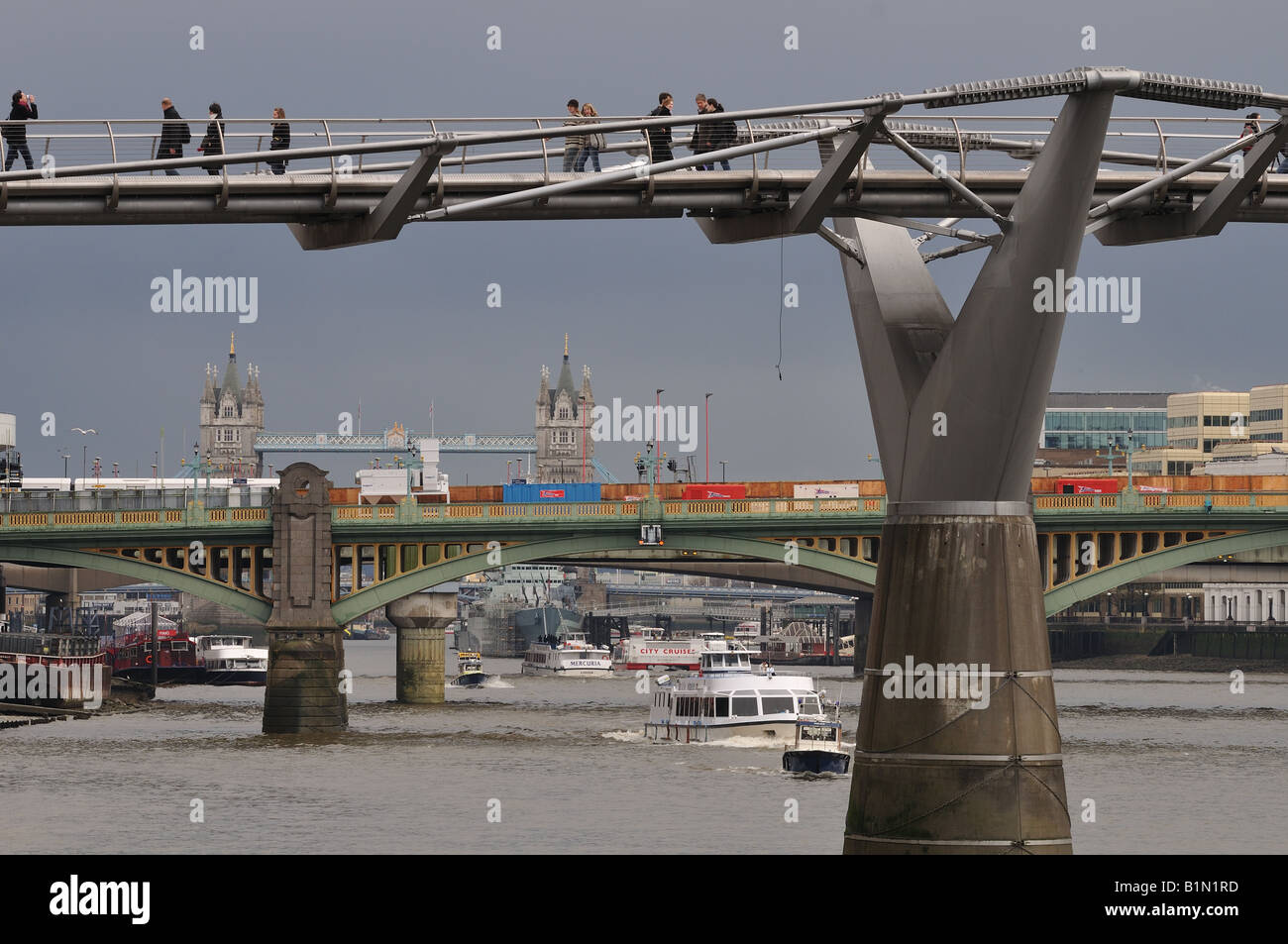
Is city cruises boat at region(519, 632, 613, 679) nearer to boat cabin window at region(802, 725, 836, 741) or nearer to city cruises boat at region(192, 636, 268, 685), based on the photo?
city cruises boat at region(192, 636, 268, 685)

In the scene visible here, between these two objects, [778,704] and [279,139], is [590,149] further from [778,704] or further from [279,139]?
[778,704]

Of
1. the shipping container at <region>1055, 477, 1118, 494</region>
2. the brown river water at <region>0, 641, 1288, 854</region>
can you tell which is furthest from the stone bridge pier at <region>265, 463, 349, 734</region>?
the shipping container at <region>1055, 477, 1118, 494</region>

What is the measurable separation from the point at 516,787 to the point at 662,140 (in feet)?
109

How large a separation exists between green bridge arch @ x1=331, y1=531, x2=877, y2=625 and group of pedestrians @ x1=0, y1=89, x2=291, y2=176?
195 feet

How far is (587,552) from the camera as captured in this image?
3856 inches

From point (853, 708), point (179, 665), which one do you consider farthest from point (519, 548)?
point (179, 665)

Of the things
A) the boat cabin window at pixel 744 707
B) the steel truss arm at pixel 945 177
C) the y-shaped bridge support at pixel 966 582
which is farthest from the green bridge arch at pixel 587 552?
the steel truss arm at pixel 945 177

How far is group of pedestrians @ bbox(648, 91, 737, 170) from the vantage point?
3425 cm

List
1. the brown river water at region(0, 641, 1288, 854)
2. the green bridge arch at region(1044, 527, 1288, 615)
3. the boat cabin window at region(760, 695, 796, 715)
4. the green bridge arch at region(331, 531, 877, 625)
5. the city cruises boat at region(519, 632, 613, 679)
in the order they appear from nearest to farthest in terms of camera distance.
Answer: the brown river water at region(0, 641, 1288, 854) → the boat cabin window at region(760, 695, 796, 715) → the green bridge arch at region(1044, 527, 1288, 615) → the green bridge arch at region(331, 531, 877, 625) → the city cruises boat at region(519, 632, 613, 679)

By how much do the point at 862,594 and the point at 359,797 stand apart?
76.0 meters

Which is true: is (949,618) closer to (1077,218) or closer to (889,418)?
(889,418)

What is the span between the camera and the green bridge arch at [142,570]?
9394 cm

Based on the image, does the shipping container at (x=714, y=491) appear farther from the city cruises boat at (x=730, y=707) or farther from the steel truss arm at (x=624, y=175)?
the steel truss arm at (x=624, y=175)

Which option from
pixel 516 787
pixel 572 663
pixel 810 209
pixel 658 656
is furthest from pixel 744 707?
pixel 658 656
